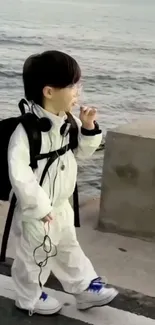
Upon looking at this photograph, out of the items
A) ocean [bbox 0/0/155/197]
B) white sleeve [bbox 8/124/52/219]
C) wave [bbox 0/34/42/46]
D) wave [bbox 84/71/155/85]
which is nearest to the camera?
white sleeve [bbox 8/124/52/219]

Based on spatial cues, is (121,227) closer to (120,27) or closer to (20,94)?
(20,94)

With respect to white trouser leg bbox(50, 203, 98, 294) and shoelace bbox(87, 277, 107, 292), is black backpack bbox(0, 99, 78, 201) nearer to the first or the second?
white trouser leg bbox(50, 203, 98, 294)

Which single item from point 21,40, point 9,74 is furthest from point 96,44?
point 9,74

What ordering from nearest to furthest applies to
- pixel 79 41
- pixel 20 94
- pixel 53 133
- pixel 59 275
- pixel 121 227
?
pixel 53 133
pixel 59 275
pixel 121 227
pixel 20 94
pixel 79 41

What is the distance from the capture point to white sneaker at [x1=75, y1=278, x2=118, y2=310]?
10.0 ft

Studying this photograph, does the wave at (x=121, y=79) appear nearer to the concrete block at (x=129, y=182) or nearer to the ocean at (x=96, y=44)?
the ocean at (x=96, y=44)

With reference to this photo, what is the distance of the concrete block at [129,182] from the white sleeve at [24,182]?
160 cm

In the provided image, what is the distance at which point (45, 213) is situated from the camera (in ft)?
9.20

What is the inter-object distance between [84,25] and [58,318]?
8977 mm

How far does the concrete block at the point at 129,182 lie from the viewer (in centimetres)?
A: 434

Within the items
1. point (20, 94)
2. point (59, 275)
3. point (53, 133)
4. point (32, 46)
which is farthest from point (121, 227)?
point (32, 46)

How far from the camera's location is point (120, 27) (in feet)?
38.2

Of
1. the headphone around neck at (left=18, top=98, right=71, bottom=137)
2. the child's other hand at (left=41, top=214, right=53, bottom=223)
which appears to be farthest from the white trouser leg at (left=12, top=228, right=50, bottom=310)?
the headphone around neck at (left=18, top=98, right=71, bottom=137)

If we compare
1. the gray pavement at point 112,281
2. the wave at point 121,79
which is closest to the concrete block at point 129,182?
the gray pavement at point 112,281
